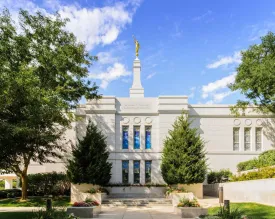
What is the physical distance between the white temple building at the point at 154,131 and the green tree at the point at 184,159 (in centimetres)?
372

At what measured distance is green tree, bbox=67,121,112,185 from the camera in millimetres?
21703

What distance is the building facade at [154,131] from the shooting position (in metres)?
26.1

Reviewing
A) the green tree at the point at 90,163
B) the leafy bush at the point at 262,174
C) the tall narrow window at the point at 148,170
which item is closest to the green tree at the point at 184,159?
the leafy bush at the point at 262,174

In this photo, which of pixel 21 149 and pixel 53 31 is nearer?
pixel 21 149

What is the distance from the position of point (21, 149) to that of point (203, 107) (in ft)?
60.9

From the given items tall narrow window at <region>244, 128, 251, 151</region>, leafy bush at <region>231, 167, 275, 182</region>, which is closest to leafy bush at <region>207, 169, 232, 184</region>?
tall narrow window at <region>244, 128, 251, 151</region>

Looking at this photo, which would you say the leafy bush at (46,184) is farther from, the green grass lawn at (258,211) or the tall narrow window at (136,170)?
the green grass lawn at (258,211)

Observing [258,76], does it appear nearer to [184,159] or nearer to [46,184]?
[184,159]

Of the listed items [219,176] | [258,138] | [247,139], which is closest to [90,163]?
[219,176]

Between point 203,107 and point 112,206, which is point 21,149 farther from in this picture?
point 203,107

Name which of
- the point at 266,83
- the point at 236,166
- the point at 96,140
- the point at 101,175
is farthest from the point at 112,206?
the point at 266,83

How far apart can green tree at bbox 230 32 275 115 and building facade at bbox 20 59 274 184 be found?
5.93 ft

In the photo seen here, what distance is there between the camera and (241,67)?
2548cm

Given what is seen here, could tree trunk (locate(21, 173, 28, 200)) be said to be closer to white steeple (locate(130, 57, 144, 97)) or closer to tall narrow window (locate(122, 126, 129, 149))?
tall narrow window (locate(122, 126, 129, 149))
